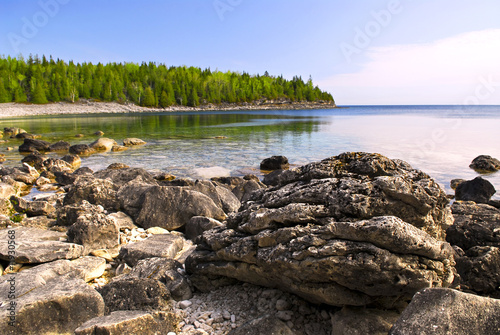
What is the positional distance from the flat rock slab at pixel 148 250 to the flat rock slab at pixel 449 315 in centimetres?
465

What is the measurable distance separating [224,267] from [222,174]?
14.3 meters

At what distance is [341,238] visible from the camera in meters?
4.17

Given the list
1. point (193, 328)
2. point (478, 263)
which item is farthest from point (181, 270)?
point (478, 263)

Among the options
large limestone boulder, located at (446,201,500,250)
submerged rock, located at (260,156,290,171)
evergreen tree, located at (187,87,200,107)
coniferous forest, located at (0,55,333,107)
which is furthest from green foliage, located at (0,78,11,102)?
large limestone boulder, located at (446,201,500,250)

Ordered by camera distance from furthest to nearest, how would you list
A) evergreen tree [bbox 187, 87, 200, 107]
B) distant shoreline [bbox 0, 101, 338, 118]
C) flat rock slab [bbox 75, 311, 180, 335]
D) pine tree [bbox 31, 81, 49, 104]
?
evergreen tree [bbox 187, 87, 200, 107], pine tree [bbox 31, 81, 49, 104], distant shoreline [bbox 0, 101, 338, 118], flat rock slab [bbox 75, 311, 180, 335]

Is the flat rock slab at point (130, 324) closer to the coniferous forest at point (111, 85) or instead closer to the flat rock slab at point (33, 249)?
the flat rock slab at point (33, 249)

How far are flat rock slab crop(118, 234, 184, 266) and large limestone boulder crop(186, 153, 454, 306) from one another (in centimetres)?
118

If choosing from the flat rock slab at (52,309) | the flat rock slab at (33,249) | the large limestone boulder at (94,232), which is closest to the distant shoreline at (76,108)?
the flat rock slab at (33,249)

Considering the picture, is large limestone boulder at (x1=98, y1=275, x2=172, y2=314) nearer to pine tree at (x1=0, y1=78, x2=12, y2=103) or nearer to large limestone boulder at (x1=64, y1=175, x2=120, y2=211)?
large limestone boulder at (x1=64, y1=175, x2=120, y2=211)

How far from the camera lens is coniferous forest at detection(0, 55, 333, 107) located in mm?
128750

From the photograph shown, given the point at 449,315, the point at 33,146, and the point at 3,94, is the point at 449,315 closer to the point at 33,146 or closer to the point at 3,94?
the point at 33,146

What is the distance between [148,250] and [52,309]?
8.05 ft

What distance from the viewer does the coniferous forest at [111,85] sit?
128750mm

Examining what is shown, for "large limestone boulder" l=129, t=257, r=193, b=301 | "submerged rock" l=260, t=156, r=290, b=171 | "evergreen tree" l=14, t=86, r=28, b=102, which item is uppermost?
"evergreen tree" l=14, t=86, r=28, b=102
